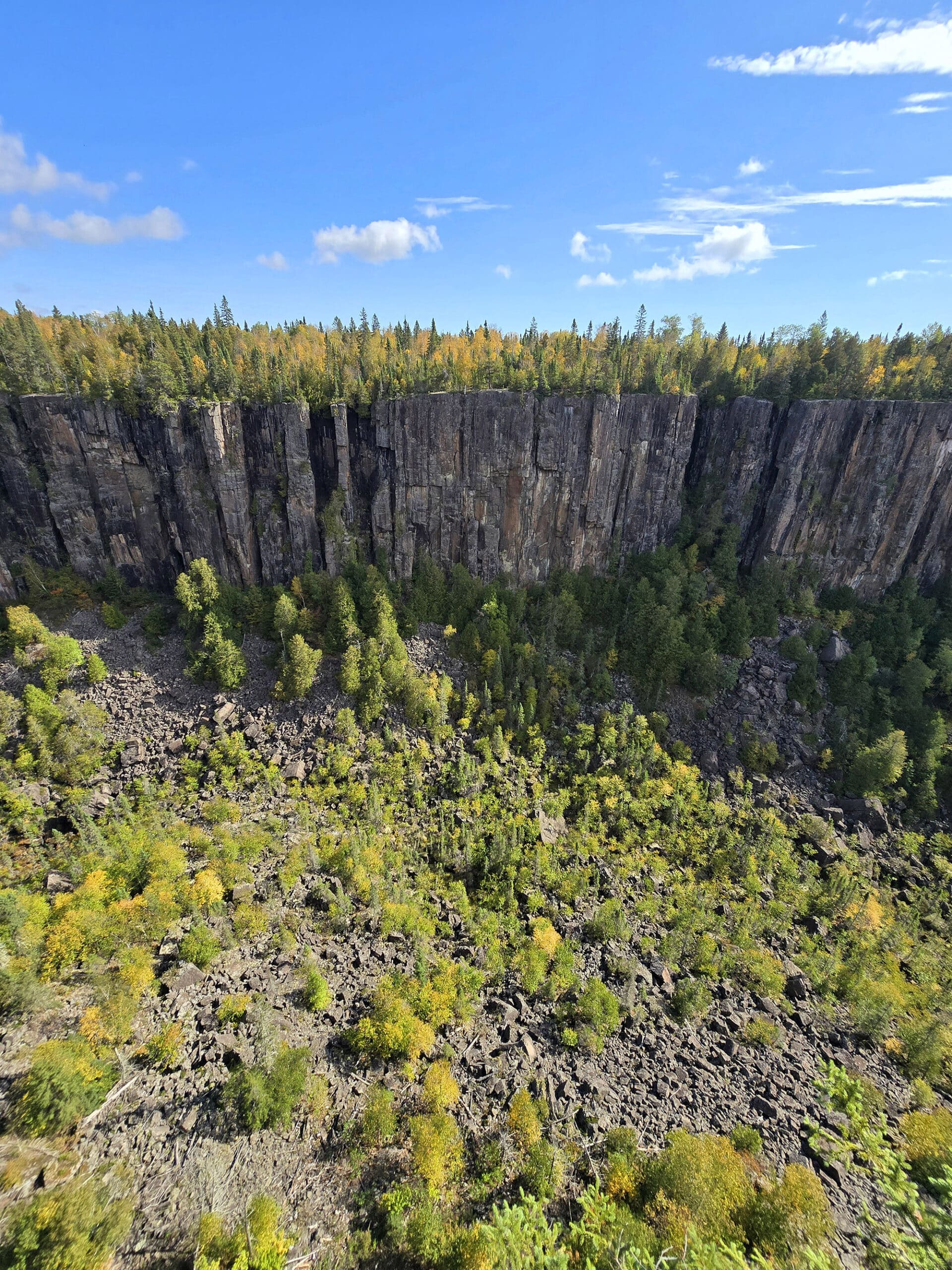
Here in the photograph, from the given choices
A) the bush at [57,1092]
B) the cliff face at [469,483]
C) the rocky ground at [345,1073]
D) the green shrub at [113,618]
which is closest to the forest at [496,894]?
the bush at [57,1092]

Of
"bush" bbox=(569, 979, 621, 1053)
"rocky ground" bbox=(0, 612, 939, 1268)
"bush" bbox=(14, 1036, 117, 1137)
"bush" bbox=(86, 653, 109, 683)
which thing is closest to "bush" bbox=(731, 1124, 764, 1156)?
"rocky ground" bbox=(0, 612, 939, 1268)

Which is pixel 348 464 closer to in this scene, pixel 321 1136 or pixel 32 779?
pixel 32 779

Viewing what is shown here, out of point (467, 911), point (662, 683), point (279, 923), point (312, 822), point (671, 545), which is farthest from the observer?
point (671, 545)

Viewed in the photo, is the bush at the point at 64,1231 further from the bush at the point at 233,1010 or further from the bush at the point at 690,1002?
the bush at the point at 690,1002

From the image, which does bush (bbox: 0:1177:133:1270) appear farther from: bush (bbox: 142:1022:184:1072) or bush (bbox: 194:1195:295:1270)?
bush (bbox: 142:1022:184:1072)

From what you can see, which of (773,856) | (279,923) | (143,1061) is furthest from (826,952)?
(143,1061)

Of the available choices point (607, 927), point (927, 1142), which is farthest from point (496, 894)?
point (927, 1142)
